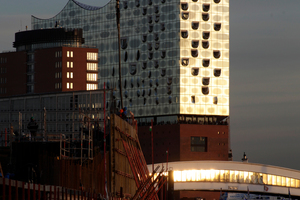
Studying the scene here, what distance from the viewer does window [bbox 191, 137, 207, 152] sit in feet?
501

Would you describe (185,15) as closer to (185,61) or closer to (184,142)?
(185,61)

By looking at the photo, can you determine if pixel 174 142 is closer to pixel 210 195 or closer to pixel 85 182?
pixel 210 195

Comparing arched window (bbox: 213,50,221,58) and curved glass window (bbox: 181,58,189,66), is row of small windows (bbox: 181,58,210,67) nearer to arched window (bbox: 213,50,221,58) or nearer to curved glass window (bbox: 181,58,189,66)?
curved glass window (bbox: 181,58,189,66)

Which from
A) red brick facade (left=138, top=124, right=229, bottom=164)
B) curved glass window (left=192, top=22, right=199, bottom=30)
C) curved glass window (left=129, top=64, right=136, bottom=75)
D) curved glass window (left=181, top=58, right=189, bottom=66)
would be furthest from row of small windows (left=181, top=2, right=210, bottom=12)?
red brick facade (left=138, top=124, right=229, bottom=164)

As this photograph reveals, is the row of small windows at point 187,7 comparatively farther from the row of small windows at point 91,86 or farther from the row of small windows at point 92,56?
the row of small windows at point 91,86

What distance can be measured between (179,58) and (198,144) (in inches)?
834

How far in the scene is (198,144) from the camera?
153250 mm

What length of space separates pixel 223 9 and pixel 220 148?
34.0m

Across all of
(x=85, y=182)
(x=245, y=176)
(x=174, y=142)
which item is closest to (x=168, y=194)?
(x=85, y=182)

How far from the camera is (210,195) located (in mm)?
150875

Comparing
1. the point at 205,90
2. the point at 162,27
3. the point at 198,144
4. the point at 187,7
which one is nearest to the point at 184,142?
the point at 198,144

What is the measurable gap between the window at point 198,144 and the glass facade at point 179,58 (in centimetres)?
644

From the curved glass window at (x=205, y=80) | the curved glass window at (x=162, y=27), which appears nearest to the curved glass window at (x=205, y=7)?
the curved glass window at (x=162, y=27)

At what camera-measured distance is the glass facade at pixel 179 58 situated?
156 meters
